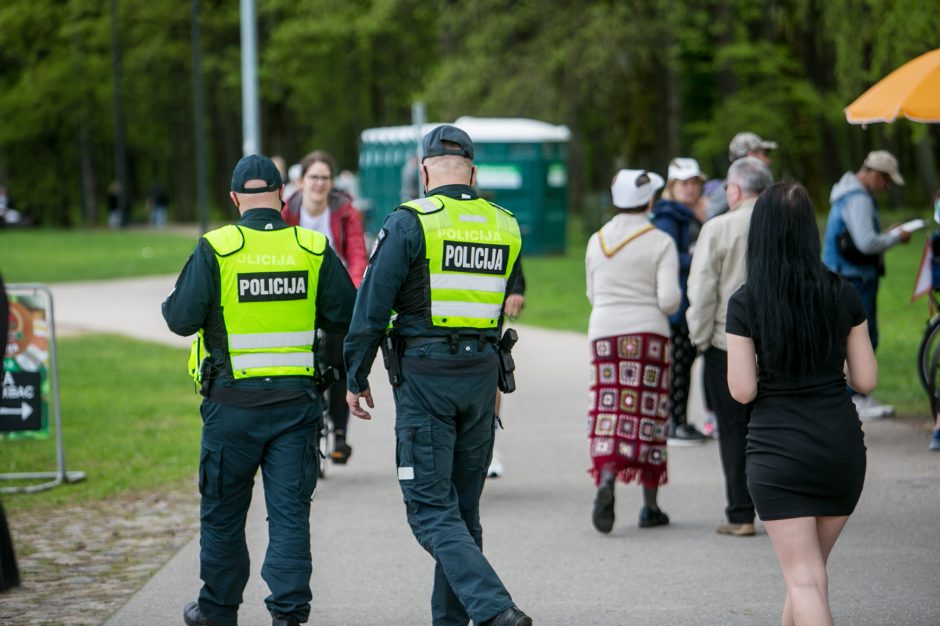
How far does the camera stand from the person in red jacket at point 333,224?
903 centimetres

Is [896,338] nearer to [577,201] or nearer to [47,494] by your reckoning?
[47,494]

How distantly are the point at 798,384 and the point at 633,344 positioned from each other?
3057 millimetres

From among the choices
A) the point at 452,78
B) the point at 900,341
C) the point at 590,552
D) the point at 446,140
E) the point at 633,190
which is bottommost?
the point at 900,341

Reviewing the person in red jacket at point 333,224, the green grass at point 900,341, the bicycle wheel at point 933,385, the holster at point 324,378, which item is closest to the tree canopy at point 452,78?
the green grass at point 900,341

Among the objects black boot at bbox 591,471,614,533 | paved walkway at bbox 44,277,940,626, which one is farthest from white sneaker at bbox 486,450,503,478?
black boot at bbox 591,471,614,533

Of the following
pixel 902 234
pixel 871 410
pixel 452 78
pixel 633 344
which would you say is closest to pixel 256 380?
pixel 633 344

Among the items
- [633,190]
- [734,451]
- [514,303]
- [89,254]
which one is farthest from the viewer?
[89,254]

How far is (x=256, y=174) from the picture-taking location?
18.5ft

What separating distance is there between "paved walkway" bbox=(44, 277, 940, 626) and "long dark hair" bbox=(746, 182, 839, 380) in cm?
167

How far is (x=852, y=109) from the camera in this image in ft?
31.3

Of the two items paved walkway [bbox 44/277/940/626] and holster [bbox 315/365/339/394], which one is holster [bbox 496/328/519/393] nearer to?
holster [bbox 315/365/339/394]

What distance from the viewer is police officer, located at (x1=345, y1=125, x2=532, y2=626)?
17.2 feet

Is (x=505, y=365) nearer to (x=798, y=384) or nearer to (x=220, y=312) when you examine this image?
(x=220, y=312)

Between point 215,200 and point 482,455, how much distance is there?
6177 centimetres
